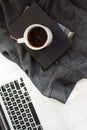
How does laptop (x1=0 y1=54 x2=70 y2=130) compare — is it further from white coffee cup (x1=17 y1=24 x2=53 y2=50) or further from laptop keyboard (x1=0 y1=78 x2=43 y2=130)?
white coffee cup (x1=17 y1=24 x2=53 y2=50)

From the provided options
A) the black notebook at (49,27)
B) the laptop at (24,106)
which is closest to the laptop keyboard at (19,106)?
the laptop at (24,106)

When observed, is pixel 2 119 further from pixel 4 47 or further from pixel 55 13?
pixel 55 13

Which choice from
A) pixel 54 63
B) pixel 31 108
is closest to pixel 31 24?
pixel 54 63

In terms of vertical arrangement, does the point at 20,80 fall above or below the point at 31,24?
below

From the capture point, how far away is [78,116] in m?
0.98

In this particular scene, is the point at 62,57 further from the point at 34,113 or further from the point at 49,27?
the point at 34,113

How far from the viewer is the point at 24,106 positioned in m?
1.05

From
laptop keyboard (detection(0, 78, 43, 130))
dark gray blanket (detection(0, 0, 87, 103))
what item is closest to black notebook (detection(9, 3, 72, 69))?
dark gray blanket (detection(0, 0, 87, 103))

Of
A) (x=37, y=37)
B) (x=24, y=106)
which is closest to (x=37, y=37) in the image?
(x=37, y=37)

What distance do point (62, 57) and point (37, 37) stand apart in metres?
0.09

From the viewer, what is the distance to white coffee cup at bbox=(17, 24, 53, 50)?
3.07 feet

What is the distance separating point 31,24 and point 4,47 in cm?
11

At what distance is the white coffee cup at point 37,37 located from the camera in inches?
36.8

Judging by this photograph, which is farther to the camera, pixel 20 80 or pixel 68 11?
pixel 20 80
